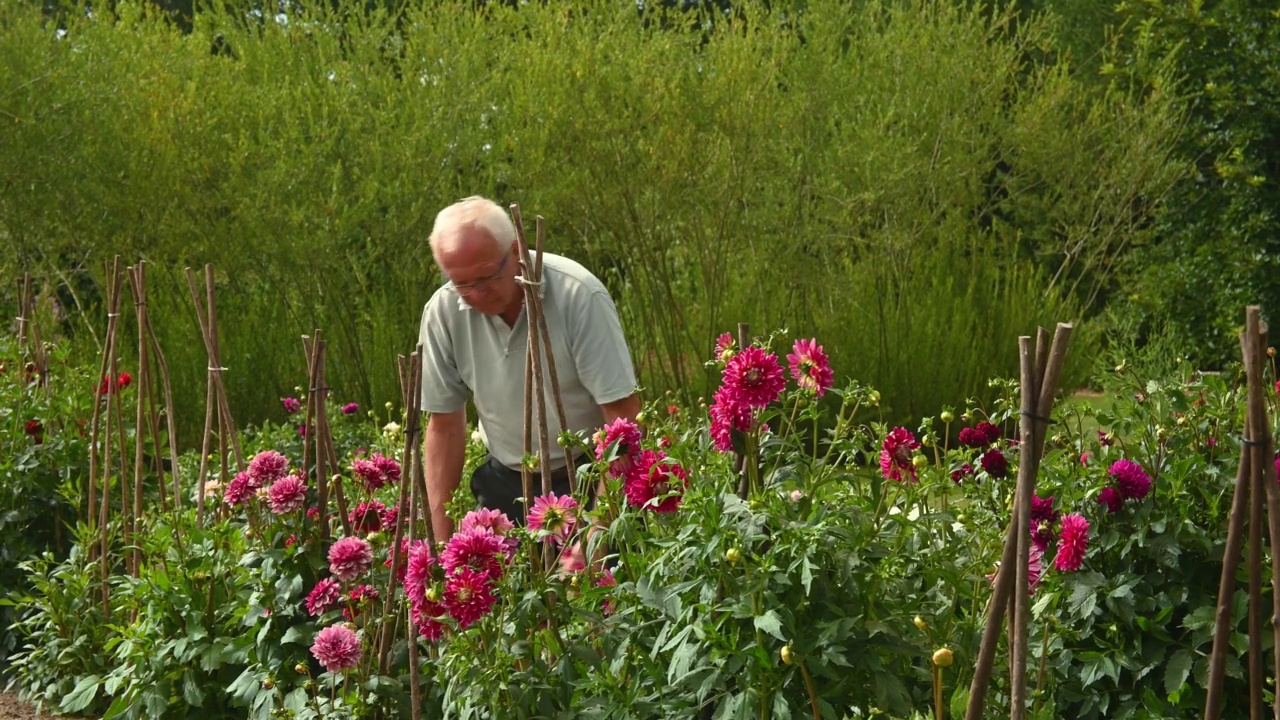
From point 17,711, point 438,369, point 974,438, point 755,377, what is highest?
point 755,377

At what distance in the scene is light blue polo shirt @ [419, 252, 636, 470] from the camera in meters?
3.03

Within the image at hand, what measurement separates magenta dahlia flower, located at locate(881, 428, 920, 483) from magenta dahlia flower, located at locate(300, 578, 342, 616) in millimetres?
1157

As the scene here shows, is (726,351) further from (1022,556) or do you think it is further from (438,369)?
(438,369)

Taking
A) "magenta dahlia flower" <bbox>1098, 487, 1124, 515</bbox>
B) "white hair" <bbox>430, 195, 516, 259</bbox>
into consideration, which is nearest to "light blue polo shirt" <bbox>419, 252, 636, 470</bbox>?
"white hair" <bbox>430, 195, 516, 259</bbox>

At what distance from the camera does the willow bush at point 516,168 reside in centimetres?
671

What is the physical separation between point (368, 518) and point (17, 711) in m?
1.42

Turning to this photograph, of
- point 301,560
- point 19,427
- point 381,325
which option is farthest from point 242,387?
point 301,560

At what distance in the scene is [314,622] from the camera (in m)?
2.87

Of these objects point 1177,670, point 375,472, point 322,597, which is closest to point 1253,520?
point 1177,670

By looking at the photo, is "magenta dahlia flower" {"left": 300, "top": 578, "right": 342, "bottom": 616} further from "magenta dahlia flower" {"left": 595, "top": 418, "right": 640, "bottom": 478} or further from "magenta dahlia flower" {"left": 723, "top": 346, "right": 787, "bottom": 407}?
"magenta dahlia flower" {"left": 723, "top": 346, "right": 787, "bottom": 407}

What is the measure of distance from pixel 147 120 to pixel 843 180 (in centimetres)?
385

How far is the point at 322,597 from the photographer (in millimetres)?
2695

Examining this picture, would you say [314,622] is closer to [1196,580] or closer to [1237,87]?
[1196,580]

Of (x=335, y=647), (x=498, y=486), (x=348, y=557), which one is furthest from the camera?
(x=498, y=486)
